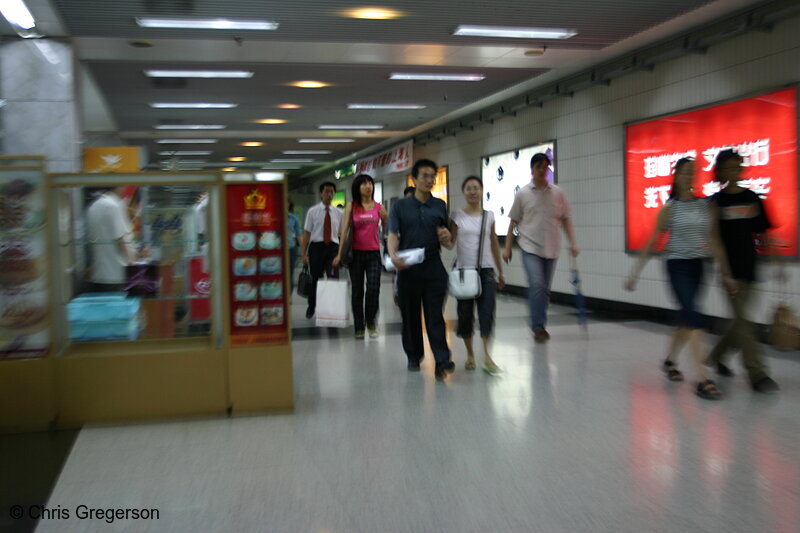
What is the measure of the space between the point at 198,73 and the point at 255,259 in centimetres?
584

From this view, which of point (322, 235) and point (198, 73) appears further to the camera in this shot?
point (198, 73)

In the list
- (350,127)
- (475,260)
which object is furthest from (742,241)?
(350,127)

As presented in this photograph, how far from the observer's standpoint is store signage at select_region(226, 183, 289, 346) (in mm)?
4715

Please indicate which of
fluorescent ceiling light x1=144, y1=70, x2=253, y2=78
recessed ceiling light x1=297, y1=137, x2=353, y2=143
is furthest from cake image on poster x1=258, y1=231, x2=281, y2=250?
recessed ceiling light x1=297, y1=137, x2=353, y2=143

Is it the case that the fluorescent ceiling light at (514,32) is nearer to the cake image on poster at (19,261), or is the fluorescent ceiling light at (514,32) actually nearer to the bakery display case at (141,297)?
the bakery display case at (141,297)

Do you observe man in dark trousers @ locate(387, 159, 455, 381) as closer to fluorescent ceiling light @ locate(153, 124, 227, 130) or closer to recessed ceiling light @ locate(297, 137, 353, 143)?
fluorescent ceiling light @ locate(153, 124, 227, 130)

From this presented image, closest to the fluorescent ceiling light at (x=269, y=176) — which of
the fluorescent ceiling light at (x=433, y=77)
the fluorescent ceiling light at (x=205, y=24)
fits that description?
the fluorescent ceiling light at (x=205, y=24)

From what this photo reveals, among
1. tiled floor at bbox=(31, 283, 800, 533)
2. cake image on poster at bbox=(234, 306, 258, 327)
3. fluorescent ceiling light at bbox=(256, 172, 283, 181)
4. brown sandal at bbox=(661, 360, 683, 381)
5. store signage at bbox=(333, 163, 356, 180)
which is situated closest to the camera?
tiled floor at bbox=(31, 283, 800, 533)

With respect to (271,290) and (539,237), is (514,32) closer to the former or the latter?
(539,237)

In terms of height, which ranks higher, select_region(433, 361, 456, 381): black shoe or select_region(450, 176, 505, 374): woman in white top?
select_region(450, 176, 505, 374): woman in white top

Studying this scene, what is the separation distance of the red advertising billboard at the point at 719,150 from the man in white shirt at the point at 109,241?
464cm

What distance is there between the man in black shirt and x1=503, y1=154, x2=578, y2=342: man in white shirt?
7.28 feet

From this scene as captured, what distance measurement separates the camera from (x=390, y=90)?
11289 mm

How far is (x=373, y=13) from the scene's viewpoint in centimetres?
712
